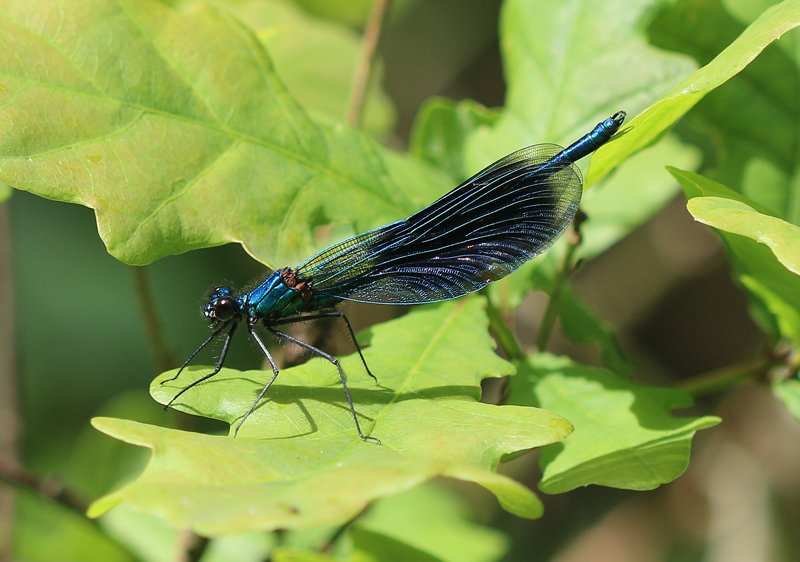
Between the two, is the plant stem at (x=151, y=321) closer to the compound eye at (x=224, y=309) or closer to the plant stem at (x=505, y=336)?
the compound eye at (x=224, y=309)

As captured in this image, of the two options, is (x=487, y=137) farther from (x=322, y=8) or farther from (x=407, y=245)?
(x=322, y=8)

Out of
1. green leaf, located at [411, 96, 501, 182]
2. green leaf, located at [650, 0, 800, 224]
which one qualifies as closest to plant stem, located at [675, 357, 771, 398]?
green leaf, located at [650, 0, 800, 224]

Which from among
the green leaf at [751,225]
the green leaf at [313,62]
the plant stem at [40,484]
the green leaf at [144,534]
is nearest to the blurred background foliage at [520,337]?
the green leaf at [144,534]

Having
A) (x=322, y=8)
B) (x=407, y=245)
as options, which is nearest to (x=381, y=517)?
(x=407, y=245)

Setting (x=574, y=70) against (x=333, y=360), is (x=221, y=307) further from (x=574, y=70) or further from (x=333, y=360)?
(x=574, y=70)

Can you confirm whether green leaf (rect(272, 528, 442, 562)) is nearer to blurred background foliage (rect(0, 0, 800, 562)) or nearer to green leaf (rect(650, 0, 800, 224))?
green leaf (rect(650, 0, 800, 224))

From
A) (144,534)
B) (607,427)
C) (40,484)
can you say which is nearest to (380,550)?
(607,427)
